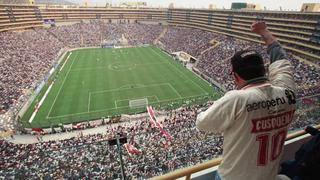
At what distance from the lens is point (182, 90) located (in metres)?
33.5

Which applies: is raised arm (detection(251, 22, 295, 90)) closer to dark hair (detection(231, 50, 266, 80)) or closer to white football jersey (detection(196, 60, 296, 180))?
white football jersey (detection(196, 60, 296, 180))

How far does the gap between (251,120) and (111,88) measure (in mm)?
33535

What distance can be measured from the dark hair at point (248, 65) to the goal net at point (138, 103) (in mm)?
26305

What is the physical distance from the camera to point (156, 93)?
32531mm

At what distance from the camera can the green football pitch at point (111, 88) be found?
89.6 feet

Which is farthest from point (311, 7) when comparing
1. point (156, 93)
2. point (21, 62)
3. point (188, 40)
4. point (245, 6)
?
point (21, 62)

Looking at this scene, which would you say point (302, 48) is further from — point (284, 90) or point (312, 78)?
point (284, 90)

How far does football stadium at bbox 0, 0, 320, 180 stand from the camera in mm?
2188

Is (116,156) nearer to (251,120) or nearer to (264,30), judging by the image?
(251,120)

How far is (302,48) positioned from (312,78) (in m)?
13.5

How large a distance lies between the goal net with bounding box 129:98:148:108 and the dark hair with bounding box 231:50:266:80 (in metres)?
26.3

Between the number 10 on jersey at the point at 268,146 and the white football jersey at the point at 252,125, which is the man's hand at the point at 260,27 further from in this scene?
the number 10 on jersey at the point at 268,146

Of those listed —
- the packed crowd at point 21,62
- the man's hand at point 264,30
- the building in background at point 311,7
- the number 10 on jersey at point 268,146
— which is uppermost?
the building in background at point 311,7

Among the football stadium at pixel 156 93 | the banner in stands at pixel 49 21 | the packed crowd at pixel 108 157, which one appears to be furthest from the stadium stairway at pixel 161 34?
the packed crowd at pixel 108 157
